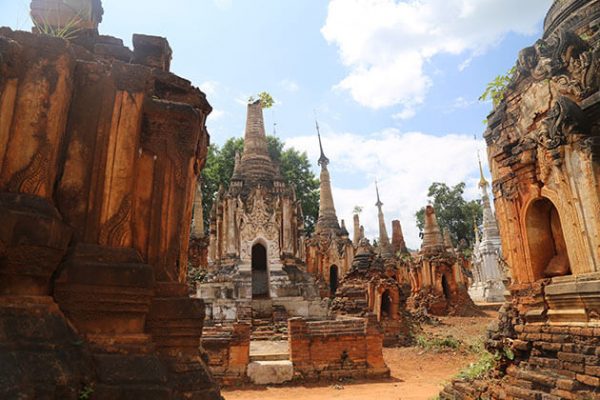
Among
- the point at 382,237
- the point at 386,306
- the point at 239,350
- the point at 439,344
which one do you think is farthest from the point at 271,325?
the point at 382,237

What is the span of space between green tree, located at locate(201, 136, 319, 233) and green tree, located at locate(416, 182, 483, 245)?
793 inches

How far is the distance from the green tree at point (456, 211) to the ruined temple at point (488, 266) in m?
11.5

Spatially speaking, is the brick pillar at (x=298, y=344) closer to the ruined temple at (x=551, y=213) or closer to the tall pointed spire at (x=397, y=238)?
the ruined temple at (x=551, y=213)

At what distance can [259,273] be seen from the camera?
70.5 ft

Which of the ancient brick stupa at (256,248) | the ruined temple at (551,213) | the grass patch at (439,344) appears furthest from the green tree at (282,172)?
the ruined temple at (551,213)

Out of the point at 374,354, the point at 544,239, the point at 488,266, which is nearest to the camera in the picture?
the point at 544,239

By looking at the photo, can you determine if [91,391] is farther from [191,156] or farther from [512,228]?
[512,228]

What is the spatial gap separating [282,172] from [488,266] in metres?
20.6

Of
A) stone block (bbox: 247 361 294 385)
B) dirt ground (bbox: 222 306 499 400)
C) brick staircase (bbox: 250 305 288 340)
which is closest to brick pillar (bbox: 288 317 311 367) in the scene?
stone block (bbox: 247 361 294 385)

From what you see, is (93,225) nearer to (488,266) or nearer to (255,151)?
(255,151)

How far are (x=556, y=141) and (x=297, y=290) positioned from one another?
45.2 feet

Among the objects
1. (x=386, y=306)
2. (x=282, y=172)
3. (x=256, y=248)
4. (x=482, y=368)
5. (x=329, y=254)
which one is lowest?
(x=482, y=368)

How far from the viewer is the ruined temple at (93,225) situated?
2584 mm

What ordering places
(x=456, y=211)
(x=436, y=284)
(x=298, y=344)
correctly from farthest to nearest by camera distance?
(x=456, y=211) → (x=436, y=284) → (x=298, y=344)
